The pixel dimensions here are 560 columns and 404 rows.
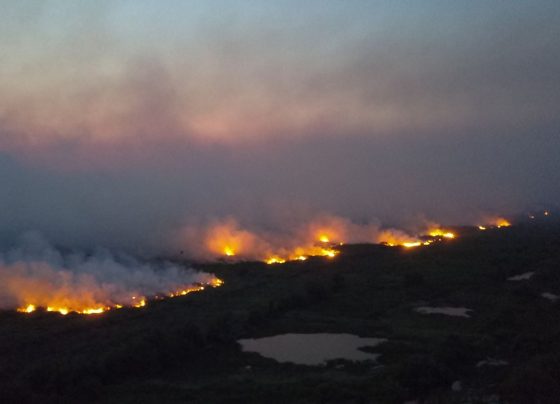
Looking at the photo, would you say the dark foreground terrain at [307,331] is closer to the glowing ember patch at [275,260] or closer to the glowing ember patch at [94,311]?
the glowing ember patch at [94,311]

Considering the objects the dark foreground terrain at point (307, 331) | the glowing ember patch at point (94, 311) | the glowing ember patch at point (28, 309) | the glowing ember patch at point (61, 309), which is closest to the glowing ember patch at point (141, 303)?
the dark foreground terrain at point (307, 331)

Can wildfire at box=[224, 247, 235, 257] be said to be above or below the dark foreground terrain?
above

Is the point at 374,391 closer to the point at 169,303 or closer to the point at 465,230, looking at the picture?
the point at 169,303

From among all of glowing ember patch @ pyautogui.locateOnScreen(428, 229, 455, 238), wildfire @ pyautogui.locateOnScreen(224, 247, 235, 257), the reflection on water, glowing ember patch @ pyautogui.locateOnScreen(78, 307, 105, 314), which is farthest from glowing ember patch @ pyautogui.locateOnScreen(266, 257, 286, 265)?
glowing ember patch @ pyautogui.locateOnScreen(428, 229, 455, 238)

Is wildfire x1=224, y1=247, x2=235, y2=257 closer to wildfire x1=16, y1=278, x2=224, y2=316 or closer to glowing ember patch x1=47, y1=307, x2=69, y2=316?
wildfire x1=16, y1=278, x2=224, y2=316

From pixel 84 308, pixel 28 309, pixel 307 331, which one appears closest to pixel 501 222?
pixel 307 331

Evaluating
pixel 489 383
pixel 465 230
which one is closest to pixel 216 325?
pixel 489 383
